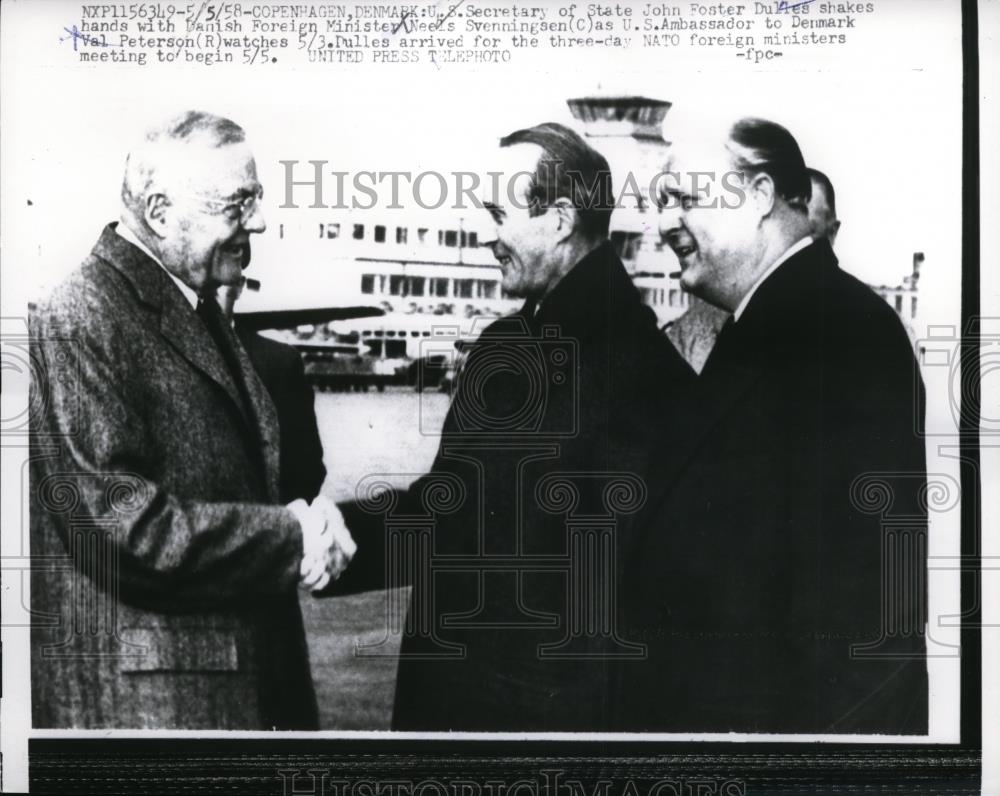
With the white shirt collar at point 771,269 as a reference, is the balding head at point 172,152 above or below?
above

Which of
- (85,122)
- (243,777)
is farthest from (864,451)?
(85,122)

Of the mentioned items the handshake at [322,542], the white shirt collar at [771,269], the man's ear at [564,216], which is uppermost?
the man's ear at [564,216]

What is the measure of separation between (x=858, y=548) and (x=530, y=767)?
5.03 ft

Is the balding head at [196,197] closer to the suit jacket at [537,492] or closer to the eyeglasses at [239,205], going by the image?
the eyeglasses at [239,205]

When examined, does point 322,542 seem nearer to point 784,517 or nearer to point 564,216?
point 564,216

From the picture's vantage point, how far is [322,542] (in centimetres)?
476

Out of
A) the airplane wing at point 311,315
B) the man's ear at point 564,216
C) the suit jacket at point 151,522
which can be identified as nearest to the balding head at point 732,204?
the man's ear at point 564,216

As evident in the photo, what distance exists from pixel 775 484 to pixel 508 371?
1121 millimetres

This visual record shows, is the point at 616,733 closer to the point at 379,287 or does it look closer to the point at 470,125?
the point at 379,287

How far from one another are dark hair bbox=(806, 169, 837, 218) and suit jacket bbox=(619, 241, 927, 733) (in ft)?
0.50

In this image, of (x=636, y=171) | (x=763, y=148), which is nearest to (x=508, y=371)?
(x=636, y=171)

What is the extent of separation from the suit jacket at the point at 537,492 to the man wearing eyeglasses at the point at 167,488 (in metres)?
0.41

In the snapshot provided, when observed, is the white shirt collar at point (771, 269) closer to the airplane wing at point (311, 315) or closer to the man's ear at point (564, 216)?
the man's ear at point (564, 216)

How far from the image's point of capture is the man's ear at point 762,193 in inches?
187
